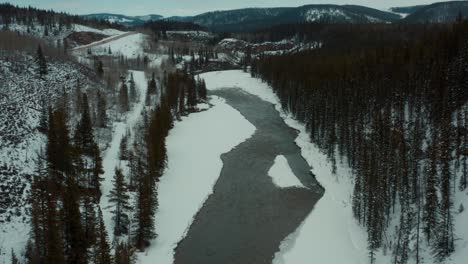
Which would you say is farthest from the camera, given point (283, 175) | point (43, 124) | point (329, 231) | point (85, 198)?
point (283, 175)

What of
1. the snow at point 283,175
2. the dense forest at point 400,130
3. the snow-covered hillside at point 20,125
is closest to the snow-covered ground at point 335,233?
the dense forest at point 400,130

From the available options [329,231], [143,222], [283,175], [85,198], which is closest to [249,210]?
[329,231]

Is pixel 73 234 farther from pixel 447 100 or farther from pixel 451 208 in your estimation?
pixel 447 100

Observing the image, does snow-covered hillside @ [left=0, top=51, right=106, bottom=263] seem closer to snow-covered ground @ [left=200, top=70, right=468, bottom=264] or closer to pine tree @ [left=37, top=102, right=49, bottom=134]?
pine tree @ [left=37, top=102, right=49, bottom=134]

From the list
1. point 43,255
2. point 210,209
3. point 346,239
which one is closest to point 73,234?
point 43,255

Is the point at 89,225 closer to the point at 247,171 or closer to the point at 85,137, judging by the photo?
the point at 85,137

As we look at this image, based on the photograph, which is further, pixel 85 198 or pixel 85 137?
pixel 85 137
